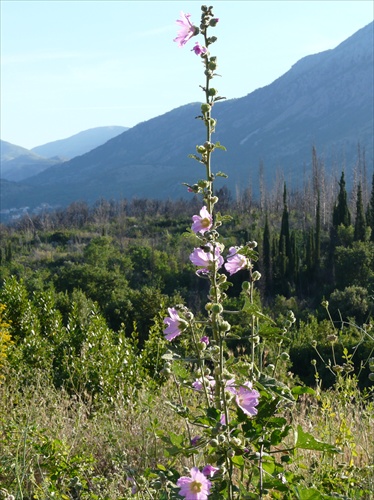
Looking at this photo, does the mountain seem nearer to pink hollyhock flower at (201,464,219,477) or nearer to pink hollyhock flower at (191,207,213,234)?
pink hollyhock flower at (191,207,213,234)

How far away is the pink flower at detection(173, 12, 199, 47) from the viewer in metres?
2.01

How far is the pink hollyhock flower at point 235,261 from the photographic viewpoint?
76.3 inches

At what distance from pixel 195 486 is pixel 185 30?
1312 mm

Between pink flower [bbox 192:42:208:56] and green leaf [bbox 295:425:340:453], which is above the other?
pink flower [bbox 192:42:208:56]

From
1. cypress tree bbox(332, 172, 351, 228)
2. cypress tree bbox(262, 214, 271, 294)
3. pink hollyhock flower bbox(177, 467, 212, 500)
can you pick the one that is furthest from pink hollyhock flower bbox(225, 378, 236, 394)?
cypress tree bbox(332, 172, 351, 228)

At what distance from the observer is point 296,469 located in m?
2.70

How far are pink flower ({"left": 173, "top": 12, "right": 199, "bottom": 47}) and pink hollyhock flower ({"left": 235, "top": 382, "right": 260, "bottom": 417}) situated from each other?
1045 mm

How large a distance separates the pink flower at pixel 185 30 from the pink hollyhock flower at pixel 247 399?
3.43 feet

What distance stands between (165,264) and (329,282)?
251 inches

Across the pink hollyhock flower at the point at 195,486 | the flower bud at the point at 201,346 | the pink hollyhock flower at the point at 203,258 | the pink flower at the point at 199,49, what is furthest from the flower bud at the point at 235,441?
the pink flower at the point at 199,49

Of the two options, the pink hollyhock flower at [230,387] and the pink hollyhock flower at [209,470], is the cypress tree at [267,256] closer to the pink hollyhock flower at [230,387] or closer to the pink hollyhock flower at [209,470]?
the pink hollyhock flower at [230,387]

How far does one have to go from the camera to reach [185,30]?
202 centimetres

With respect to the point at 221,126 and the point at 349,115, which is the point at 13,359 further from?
the point at 221,126

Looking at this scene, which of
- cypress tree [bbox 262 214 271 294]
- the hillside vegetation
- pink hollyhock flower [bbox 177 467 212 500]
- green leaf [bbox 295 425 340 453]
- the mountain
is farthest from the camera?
the mountain
